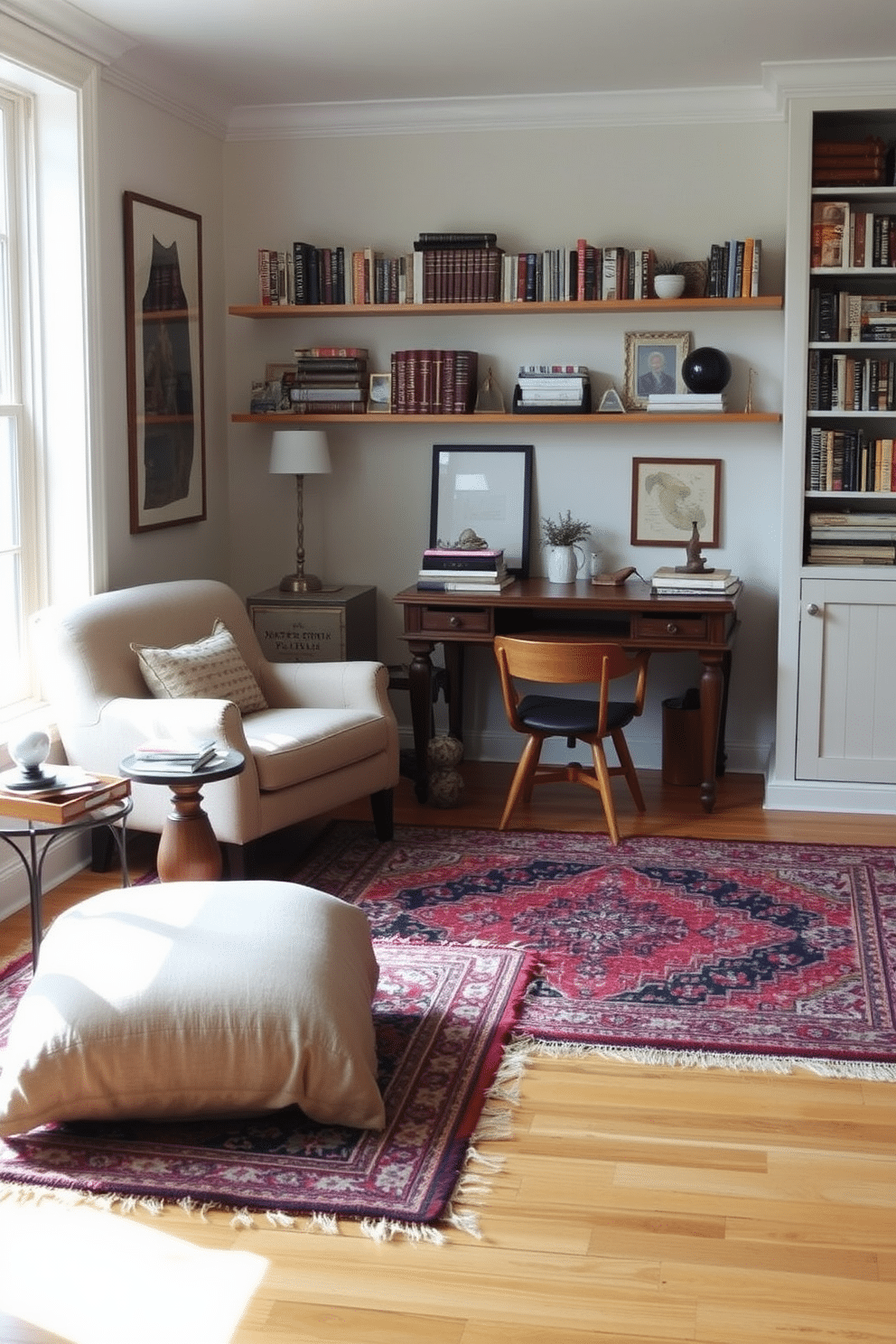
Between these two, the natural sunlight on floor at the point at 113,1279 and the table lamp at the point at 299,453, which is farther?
the table lamp at the point at 299,453

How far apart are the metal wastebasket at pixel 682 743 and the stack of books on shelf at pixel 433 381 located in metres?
1.41

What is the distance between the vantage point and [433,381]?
222 inches

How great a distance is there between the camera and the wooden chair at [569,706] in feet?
15.3

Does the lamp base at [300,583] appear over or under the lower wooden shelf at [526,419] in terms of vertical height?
under

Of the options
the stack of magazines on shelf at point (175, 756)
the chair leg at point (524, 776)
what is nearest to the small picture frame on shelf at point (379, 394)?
the chair leg at point (524, 776)

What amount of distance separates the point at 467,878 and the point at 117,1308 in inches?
88.1

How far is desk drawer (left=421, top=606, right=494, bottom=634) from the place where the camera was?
5246 mm

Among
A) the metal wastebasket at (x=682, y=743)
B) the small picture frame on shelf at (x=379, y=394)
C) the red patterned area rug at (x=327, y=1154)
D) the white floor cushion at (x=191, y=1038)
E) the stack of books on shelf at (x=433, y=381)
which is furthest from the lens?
the small picture frame on shelf at (x=379, y=394)

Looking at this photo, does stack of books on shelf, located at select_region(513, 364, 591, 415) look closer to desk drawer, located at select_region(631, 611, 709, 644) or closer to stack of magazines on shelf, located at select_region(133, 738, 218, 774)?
desk drawer, located at select_region(631, 611, 709, 644)

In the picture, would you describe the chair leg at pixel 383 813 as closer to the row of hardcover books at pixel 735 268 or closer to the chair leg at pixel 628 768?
the chair leg at pixel 628 768

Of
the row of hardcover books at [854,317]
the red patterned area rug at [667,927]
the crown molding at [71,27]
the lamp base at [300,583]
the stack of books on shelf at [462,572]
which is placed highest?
the crown molding at [71,27]

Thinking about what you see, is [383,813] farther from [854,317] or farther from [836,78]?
[836,78]

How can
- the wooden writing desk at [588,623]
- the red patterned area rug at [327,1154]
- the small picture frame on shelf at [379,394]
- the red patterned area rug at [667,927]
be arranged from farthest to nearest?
the small picture frame on shelf at [379,394]
the wooden writing desk at [588,623]
the red patterned area rug at [667,927]
the red patterned area rug at [327,1154]

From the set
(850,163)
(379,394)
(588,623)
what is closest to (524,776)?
(588,623)
